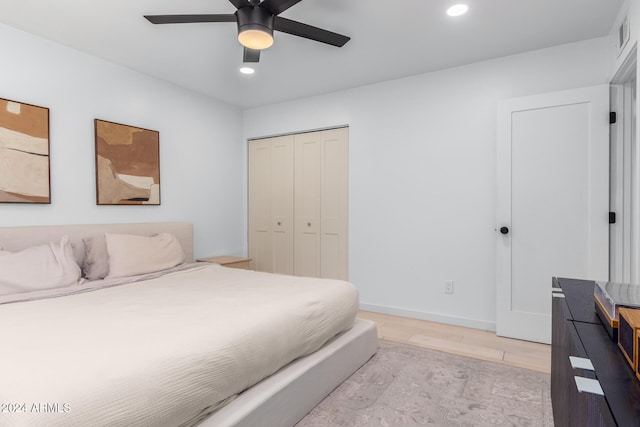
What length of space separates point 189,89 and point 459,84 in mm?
2886

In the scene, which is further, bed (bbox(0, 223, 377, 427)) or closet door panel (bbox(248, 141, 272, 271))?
closet door panel (bbox(248, 141, 272, 271))

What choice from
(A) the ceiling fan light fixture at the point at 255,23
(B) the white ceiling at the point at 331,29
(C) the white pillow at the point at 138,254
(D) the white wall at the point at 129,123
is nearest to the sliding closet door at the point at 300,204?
(D) the white wall at the point at 129,123

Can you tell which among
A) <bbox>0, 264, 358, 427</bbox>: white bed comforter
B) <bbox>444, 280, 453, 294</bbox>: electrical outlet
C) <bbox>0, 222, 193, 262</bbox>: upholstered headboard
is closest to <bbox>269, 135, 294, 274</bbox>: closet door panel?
<bbox>0, 222, 193, 262</bbox>: upholstered headboard

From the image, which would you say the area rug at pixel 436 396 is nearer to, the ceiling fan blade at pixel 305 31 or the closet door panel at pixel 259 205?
the ceiling fan blade at pixel 305 31

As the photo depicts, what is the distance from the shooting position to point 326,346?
2.10 meters

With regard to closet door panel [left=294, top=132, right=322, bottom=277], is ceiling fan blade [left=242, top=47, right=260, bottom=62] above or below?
above

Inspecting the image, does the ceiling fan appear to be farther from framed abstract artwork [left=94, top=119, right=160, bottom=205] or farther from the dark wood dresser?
the dark wood dresser

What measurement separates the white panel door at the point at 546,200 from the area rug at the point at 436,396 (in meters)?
0.79

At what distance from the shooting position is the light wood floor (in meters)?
2.56

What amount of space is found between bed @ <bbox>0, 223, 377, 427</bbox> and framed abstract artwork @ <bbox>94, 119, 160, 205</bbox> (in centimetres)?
60

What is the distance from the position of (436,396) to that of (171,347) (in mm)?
1535

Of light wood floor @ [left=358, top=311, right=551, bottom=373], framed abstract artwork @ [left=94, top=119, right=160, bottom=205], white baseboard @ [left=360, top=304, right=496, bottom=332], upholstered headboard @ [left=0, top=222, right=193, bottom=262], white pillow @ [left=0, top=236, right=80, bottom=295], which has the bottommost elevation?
light wood floor @ [left=358, top=311, right=551, bottom=373]

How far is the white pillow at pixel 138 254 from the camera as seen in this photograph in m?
2.75

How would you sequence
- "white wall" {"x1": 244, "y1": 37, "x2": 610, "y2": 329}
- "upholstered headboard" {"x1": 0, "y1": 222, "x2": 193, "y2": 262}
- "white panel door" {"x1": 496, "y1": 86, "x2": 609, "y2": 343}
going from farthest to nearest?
1. "white wall" {"x1": 244, "y1": 37, "x2": 610, "y2": 329}
2. "white panel door" {"x1": 496, "y1": 86, "x2": 609, "y2": 343}
3. "upholstered headboard" {"x1": 0, "y1": 222, "x2": 193, "y2": 262}
